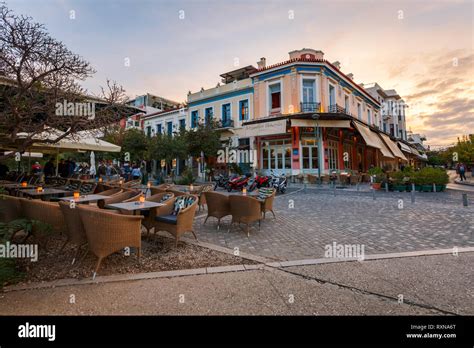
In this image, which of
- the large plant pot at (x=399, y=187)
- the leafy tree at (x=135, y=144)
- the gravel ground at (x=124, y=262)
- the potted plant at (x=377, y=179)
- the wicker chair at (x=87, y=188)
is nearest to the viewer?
the gravel ground at (x=124, y=262)

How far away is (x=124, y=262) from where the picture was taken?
3812 mm

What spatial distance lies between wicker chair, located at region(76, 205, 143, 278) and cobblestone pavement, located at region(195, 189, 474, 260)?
6.41ft

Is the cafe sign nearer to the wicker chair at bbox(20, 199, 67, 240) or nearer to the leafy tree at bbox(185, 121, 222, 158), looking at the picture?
the leafy tree at bbox(185, 121, 222, 158)

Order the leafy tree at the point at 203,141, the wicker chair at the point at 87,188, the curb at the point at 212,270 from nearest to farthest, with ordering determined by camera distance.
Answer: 1. the curb at the point at 212,270
2. the wicker chair at the point at 87,188
3. the leafy tree at the point at 203,141

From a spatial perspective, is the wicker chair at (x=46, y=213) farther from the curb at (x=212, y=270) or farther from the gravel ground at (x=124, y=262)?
the curb at (x=212, y=270)

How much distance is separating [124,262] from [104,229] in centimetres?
76

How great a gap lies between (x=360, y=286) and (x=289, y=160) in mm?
17222

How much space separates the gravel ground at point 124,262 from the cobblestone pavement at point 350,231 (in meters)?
0.70

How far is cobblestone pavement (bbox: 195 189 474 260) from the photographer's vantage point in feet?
15.0

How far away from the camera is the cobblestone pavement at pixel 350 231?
4.59m

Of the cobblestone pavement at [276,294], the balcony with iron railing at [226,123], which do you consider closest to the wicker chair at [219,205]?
the cobblestone pavement at [276,294]

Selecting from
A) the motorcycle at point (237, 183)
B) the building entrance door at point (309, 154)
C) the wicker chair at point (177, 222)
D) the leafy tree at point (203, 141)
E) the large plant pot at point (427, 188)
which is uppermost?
the leafy tree at point (203, 141)

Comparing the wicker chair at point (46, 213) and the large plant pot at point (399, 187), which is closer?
the wicker chair at point (46, 213)

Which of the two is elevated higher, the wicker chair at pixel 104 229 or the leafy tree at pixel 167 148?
the leafy tree at pixel 167 148
